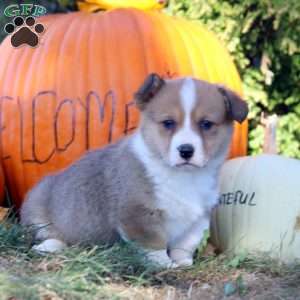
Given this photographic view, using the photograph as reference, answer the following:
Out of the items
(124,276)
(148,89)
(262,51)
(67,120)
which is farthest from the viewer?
(262,51)

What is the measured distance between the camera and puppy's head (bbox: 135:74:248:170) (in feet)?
10.1

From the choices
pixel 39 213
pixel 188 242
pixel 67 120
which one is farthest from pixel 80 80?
pixel 188 242

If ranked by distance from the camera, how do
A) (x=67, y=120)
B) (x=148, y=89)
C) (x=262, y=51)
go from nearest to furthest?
(x=148, y=89) → (x=67, y=120) → (x=262, y=51)

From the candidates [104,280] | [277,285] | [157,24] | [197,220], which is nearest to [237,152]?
[157,24]

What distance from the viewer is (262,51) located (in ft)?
18.4

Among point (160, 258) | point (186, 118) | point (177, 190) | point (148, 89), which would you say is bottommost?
point (160, 258)

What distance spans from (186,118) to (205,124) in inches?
3.8

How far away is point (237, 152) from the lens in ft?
14.9

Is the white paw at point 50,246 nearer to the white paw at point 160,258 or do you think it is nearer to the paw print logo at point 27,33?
the white paw at point 160,258

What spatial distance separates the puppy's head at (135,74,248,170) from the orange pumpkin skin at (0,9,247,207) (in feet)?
2.97

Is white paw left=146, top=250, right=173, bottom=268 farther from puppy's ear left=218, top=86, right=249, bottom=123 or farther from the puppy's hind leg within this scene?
puppy's ear left=218, top=86, right=249, bottom=123

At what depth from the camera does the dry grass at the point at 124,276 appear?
2.53 metres

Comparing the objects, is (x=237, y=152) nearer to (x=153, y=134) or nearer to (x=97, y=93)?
(x=97, y=93)

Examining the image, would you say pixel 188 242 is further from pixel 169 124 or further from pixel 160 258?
pixel 169 124
